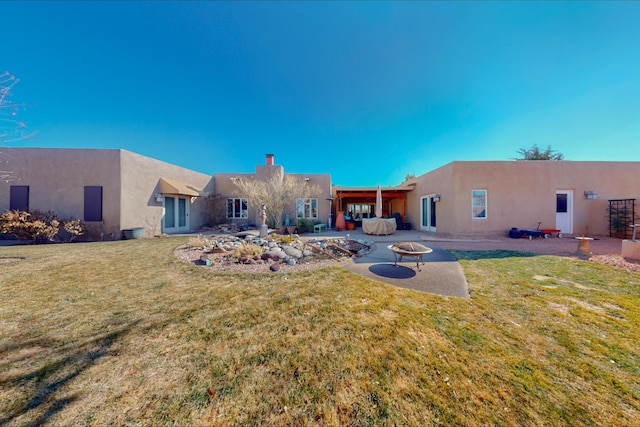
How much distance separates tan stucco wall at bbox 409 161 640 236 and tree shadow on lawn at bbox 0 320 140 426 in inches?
537

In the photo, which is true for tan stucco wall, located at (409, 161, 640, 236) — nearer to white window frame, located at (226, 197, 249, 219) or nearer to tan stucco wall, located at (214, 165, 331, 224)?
tan stucco wall, located at (214, 165, 331, 224)

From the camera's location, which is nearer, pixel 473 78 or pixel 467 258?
pixel 467 258

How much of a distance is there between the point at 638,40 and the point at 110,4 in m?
23.2

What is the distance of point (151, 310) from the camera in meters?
3.52

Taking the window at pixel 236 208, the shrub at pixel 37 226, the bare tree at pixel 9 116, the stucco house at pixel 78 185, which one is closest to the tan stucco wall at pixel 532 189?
the window at pixel 236 208

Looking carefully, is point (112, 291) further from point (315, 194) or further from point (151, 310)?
point (315, 194)

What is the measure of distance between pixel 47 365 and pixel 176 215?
1453cm

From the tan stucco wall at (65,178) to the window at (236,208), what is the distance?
25.0 feet

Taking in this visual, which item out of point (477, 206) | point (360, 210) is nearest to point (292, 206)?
point (360, 210)

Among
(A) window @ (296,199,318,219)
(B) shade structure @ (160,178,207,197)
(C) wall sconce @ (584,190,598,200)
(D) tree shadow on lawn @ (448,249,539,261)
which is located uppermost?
(B) shade structure @ (160,178,207,197)

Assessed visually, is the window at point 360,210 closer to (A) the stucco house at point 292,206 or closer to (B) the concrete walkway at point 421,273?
(A) the stucco house at point 292,206

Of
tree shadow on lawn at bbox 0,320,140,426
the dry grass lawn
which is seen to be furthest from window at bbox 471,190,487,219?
tree shadow on lawn at bbox 0,320,140,426

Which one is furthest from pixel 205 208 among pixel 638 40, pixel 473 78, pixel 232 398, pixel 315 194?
pixel 638 40

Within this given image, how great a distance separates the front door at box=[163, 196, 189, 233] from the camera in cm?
1401
